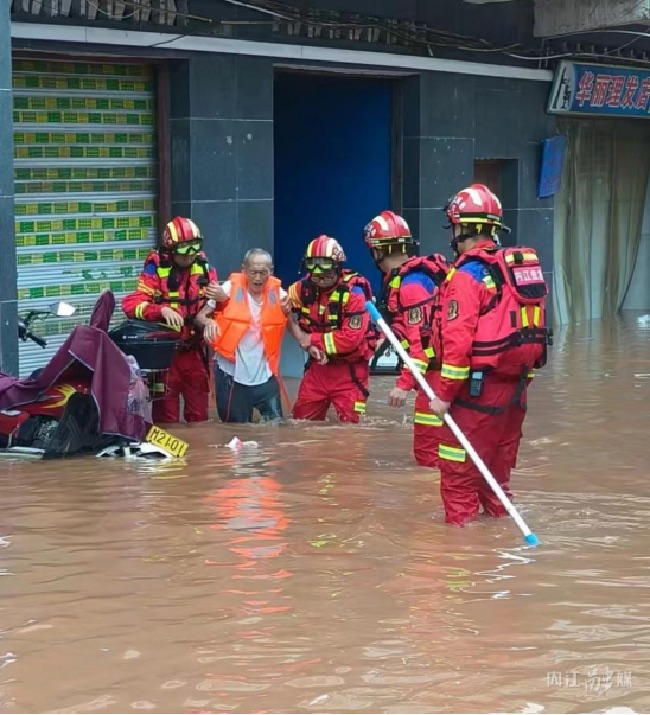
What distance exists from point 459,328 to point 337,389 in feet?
11.0

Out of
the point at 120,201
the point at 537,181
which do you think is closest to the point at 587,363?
the point at 537,181

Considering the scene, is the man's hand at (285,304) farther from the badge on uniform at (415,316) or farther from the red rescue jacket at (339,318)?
the badge on uniform at (415,316)

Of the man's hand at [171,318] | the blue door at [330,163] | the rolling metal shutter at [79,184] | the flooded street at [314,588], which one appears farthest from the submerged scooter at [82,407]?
the blue door at [330,163]

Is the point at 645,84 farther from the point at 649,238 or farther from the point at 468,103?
the point at 468,103

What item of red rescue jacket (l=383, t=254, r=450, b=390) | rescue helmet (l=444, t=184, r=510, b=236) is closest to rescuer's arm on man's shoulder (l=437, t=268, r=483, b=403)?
rescue helmet (l=444, t=184, r=510, b=236)

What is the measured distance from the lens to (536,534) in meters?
7.00

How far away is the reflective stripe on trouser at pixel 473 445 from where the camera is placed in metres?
7.02

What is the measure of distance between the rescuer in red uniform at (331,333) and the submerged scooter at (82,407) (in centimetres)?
147

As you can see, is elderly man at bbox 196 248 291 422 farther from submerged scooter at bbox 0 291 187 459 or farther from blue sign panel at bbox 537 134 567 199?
blue sign panel at bbox 537 134 567 199

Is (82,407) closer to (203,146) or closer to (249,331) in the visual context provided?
(249,331)

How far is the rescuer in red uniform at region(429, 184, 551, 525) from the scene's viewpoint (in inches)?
269

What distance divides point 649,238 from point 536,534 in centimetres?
1556

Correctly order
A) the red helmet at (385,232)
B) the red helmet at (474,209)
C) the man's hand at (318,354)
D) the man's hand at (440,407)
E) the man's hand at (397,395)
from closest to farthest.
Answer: the man's hand at (440,407) < the red helmet at (474,209) < the man's hand at (397,395) < the red helmet at (385,232) < the man's hand at (318,354)

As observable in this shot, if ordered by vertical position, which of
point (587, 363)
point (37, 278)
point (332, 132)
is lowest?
point (587, 363)
